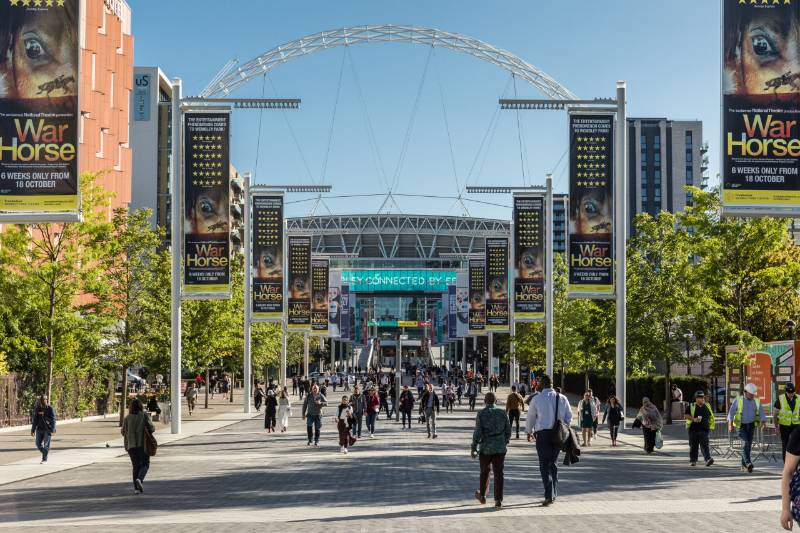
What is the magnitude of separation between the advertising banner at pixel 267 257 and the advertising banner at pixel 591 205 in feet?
50.6

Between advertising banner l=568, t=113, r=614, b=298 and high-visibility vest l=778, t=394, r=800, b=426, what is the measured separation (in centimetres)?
1247

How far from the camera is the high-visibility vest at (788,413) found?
66.0 feet

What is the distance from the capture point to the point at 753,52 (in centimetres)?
1861

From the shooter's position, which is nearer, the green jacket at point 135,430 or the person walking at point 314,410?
the green jacket at point 135,430

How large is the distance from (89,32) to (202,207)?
30658 mm

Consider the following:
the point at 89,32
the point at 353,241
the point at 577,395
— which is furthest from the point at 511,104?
the point at 353,241

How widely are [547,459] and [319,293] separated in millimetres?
48041

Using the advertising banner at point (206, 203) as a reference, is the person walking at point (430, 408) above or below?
below

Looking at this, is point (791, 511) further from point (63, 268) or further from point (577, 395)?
point (577, 395)

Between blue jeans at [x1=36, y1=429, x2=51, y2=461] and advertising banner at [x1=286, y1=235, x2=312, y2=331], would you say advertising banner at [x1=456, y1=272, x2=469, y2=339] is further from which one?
blue jeans at [x1=36, y1=429, x2=51, y2=461]

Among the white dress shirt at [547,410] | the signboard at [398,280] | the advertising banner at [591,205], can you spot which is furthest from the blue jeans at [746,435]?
the signboard at [398,280]

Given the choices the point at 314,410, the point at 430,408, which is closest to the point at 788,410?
the point at 314,410

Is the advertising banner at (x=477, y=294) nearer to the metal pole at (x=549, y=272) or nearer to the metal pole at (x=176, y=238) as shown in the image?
the metal pole at (x=549, y=272)

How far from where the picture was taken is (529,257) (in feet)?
142
